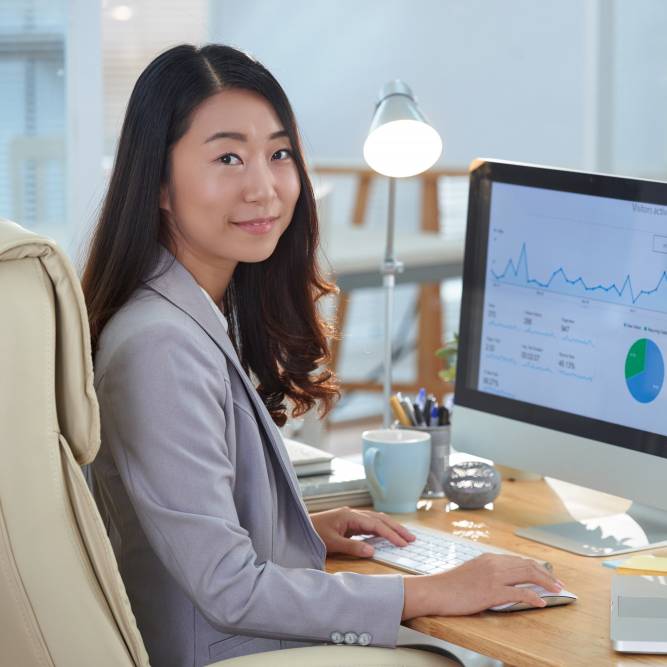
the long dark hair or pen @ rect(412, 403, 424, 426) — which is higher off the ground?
the long dark hair

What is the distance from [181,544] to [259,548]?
0.54 ft

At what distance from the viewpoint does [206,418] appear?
1.31 meters

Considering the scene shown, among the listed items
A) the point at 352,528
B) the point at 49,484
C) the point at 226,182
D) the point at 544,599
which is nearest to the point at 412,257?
the point at 352,528

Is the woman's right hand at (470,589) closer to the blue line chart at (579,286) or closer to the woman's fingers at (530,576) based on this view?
the woman's fingers at (530,576)

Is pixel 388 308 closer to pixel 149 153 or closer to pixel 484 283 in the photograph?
pixel 484 283

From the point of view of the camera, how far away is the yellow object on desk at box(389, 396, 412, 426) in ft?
6.12

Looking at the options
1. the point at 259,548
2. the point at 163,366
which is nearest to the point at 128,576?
the point at 259,548

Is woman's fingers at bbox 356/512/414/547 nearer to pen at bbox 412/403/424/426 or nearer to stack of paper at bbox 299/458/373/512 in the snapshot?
stack of paper at bbox 299/458/373/512

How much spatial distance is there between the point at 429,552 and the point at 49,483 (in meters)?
0.59

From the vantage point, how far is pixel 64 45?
112 inches

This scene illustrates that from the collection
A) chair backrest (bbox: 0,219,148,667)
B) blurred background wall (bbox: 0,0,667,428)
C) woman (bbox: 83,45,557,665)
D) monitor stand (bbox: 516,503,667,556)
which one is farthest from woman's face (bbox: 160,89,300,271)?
blurred background wall (bbox: 0,0,667,428)

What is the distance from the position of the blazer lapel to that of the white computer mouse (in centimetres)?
24

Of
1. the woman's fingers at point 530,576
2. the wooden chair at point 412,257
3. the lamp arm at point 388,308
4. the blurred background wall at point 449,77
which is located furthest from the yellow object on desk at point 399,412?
the blurred background wall at point 449,77

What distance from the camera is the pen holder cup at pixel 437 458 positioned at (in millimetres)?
1823
